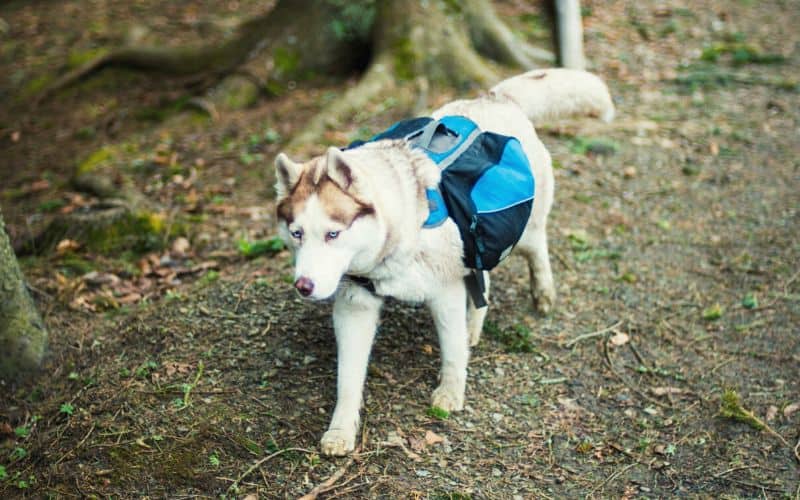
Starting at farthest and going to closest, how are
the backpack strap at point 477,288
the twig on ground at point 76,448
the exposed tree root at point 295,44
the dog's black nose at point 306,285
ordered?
the exposed tree root at point 295,44 < the backpack strap at point 477,288 < the twig on ground at point 76,448 < the dog's black nose at point 306,285

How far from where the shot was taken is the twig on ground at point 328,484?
3488 mm

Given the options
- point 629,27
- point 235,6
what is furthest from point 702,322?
point 235,6

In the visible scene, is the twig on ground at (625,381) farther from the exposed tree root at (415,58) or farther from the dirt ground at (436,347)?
the exposed tree root at (415,58)

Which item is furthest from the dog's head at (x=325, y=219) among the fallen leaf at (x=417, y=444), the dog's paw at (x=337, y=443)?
the fallen leaf at (x=417, y=444)

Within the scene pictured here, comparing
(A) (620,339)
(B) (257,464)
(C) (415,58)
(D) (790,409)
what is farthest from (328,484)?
(C) (415,58)

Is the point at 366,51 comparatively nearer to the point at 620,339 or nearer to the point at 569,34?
the point at 569,34

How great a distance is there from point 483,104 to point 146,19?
917 centimetres

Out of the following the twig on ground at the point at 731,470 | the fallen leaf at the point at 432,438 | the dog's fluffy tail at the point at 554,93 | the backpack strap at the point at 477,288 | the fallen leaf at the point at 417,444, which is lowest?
the twig on ground at the point at 731,470

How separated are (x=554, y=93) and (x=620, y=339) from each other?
1.65 meters

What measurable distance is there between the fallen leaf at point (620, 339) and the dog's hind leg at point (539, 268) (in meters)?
0.46

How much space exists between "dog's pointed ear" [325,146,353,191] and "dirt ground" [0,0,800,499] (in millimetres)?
1403

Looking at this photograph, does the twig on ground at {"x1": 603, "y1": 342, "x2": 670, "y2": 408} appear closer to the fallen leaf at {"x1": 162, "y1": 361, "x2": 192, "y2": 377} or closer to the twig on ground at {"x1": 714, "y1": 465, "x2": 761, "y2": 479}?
the twig on ground at {"x1": 714, "y1": 465, "x2": 761, "y2": 479}

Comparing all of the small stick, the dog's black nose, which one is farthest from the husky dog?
the small stick

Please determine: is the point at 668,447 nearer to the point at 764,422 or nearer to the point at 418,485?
the point at 764,422
